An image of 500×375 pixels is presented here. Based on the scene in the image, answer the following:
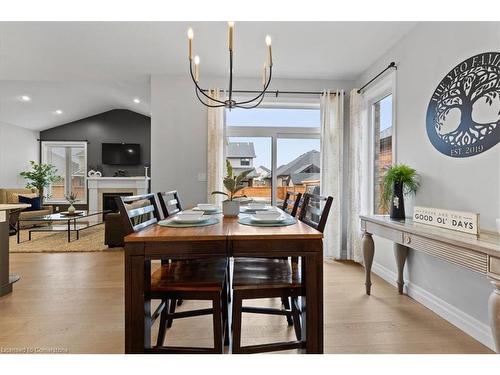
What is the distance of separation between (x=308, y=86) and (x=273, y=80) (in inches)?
19.5

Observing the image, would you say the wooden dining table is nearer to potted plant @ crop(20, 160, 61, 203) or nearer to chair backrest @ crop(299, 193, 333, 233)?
chair backrest @ crop(299, 193, 333, 233)

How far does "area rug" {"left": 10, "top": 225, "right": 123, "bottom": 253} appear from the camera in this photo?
418 centimetres

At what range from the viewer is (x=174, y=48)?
3021 millimetres

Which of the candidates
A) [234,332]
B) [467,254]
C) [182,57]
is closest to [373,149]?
[467,254]

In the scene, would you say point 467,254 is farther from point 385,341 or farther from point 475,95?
point 475,95

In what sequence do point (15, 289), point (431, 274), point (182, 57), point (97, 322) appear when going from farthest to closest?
point (182, 57) < point (15, 289) < point (431, 274) < point (97, 322)

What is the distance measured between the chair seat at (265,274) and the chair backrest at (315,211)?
31cm

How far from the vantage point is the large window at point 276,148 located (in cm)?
399

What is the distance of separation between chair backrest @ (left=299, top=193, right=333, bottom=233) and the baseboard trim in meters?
1.29

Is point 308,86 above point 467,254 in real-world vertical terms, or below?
above

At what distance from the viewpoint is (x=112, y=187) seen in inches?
293

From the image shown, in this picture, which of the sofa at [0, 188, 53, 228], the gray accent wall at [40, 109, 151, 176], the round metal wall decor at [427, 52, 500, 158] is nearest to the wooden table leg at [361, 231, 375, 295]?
the round metal wall decor at [427, 52, 500, 158]

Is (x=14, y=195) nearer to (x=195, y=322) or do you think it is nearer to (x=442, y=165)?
(x=195, y=322)

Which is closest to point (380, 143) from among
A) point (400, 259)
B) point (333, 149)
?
point (333, 149)
